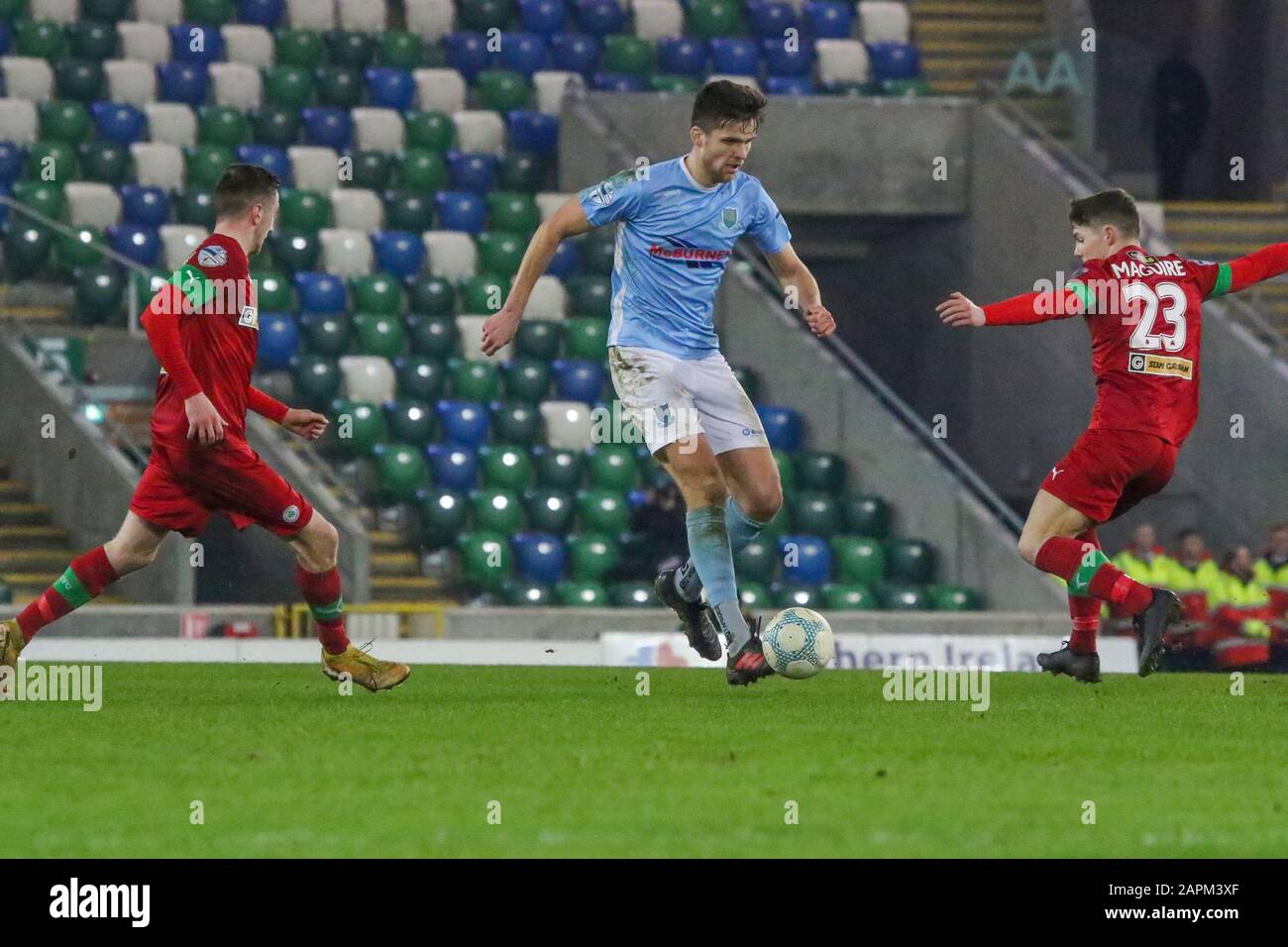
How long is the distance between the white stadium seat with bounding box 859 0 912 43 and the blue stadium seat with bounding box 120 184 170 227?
828 cm

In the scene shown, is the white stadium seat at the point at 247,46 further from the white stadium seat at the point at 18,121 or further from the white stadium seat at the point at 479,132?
the white stadium seat at the point at 18,121

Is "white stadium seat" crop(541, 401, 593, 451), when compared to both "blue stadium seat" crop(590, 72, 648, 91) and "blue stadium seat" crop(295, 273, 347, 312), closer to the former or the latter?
"blue stadium seat" crop(295, 273, 347, 312)

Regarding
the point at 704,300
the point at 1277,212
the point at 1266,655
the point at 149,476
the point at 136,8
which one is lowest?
the point at 1266,655

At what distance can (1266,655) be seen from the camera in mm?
19219

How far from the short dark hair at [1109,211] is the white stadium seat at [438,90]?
14081 millimetres

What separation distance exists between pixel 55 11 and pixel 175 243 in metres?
3.56

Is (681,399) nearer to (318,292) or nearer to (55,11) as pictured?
(318,292)

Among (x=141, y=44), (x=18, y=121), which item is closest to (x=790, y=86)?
(x=141, y=44)

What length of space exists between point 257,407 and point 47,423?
9.80 m

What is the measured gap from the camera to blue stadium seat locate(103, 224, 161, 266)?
20984 millimetres

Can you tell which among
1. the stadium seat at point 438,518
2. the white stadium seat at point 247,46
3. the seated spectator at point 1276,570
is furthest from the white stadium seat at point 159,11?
the seated spectator at point 1276,570

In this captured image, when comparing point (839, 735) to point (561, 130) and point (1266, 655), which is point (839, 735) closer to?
point (1266, 655)

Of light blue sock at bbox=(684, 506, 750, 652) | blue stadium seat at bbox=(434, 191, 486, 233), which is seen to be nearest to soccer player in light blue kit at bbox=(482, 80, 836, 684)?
light blue sock at bbox=(684, 506, 750, 652)
